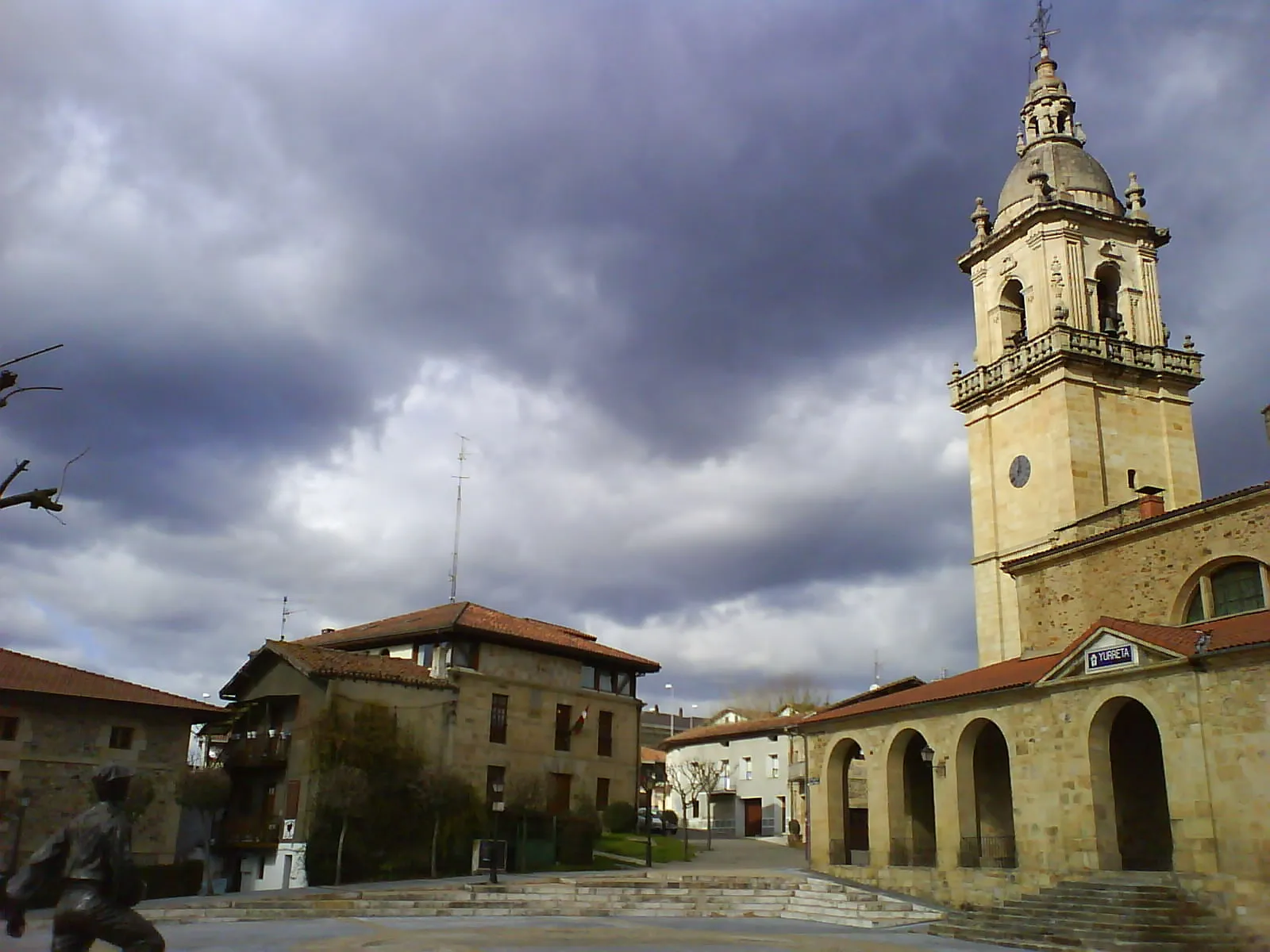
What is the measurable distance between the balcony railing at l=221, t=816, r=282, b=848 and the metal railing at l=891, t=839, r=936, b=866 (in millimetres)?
18238

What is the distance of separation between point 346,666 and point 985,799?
63.0ft

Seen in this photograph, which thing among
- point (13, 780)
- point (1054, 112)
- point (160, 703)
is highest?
point (1054, 112)

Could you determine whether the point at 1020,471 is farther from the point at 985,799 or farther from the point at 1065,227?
the point at 985,799

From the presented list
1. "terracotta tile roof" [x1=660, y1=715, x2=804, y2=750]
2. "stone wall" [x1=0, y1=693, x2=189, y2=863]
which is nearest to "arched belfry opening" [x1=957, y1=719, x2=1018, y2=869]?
"stone wall" [x1=0, y1=693, x2=189, y2=863]

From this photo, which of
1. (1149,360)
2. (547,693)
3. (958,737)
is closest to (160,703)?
(547,693)

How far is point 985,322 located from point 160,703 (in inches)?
1208

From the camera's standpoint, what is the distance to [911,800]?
93.1 ft

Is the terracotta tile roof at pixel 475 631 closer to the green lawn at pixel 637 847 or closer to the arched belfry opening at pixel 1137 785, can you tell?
the green lawn at pixel 637 847

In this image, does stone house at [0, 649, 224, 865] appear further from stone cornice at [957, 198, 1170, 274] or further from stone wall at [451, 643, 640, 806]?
stone cornice at [957, 198, 1170, 274]

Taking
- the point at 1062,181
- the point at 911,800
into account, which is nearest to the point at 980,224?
the point at 1062,181

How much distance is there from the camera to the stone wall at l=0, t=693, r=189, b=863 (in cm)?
3081

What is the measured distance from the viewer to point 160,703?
33.9 meters

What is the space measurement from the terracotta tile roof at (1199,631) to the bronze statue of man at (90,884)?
16659 mm

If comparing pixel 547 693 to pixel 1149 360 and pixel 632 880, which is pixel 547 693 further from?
pixel 1149 360
